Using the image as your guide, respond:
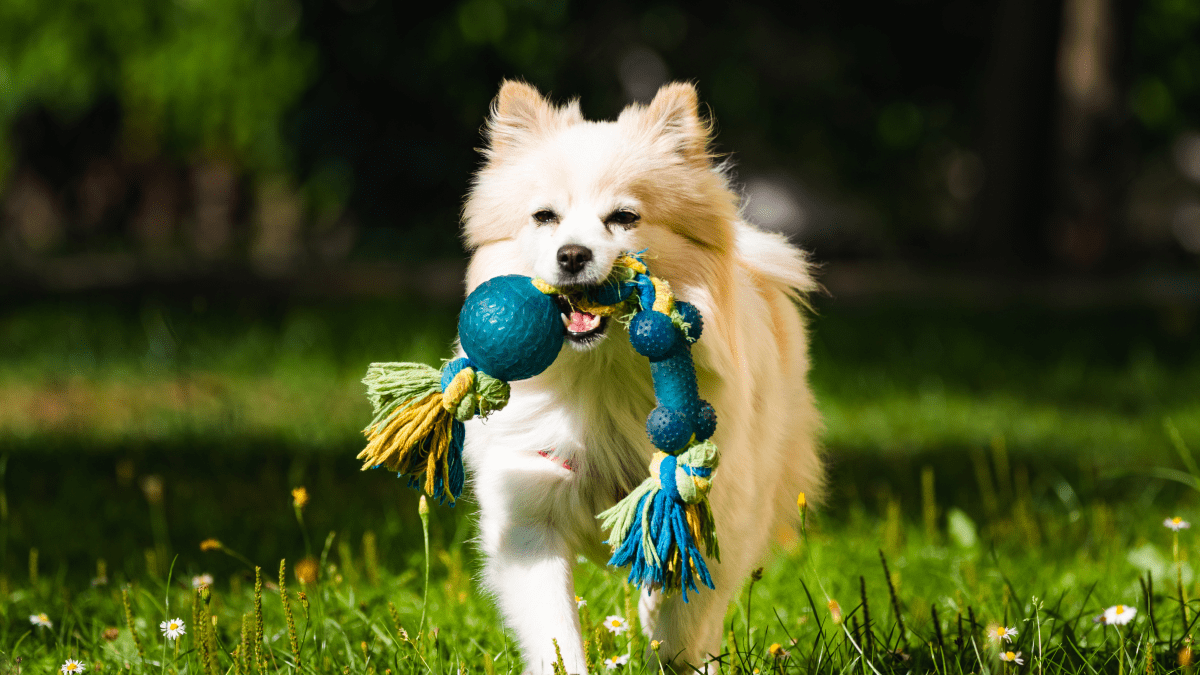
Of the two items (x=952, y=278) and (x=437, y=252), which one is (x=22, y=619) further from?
(x=437, y=252)

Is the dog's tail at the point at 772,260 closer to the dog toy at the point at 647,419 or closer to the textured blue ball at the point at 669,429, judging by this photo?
the dog toy at the point at 647,419

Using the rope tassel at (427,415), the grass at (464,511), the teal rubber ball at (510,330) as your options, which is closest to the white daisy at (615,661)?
the grass at (464,511)

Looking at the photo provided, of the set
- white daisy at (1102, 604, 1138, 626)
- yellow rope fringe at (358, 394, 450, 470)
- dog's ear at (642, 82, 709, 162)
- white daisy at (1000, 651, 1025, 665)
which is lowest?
white daisy at (1102, 604, 1138, 626)

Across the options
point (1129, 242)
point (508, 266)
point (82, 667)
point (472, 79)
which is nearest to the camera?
point (82, 667)

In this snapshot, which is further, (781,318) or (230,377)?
(230,377)

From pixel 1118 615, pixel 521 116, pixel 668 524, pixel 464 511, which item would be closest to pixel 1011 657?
pixel 1118 615

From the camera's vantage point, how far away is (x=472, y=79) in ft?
40.0

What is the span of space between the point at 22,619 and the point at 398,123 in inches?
413

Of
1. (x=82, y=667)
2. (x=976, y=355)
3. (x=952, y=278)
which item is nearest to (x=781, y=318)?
(x=82, y=667)

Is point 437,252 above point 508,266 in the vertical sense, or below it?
below

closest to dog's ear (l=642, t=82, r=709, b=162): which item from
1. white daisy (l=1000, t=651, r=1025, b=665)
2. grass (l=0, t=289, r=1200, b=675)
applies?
grass (l=0, t=289, r=1200, b=675)

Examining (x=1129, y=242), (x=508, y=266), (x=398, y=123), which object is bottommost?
(x=1129, y=242)

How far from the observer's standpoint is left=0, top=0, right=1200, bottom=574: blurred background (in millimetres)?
4977

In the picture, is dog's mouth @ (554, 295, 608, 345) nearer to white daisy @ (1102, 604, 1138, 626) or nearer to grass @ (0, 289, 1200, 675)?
grass @ (0, 289, 1200, 675)
